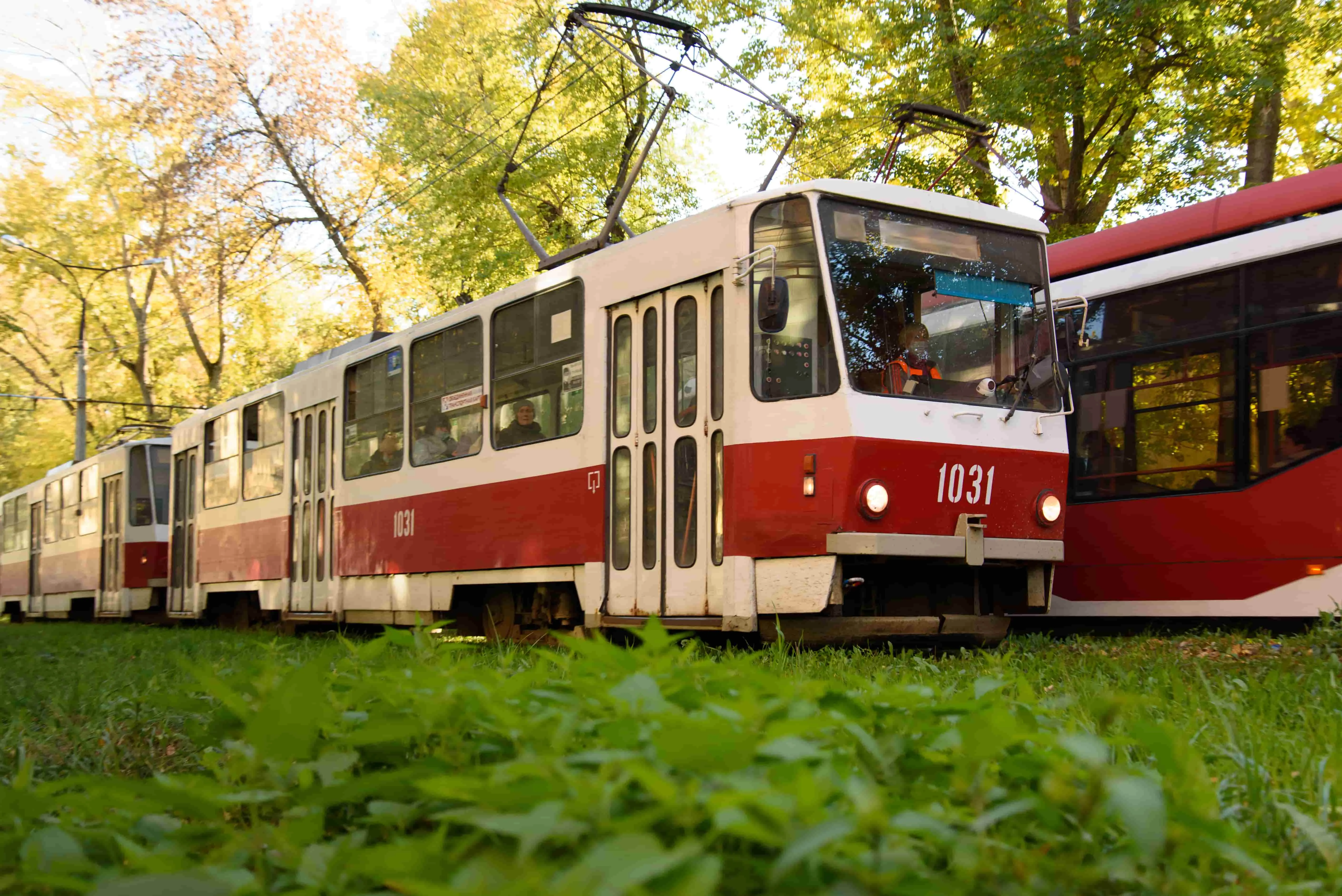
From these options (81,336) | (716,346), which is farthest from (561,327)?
(81,336)

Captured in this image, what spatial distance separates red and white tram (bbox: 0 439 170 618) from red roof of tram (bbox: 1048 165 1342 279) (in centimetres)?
1713

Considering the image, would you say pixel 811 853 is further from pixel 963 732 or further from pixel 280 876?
pixel 280 876

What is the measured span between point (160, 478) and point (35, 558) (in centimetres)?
951

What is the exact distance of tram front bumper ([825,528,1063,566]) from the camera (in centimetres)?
800

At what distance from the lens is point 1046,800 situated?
1.94m

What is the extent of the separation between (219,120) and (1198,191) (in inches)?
911

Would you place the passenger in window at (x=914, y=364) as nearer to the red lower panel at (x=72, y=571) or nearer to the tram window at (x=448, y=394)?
the tram window at (x=448, y=394)

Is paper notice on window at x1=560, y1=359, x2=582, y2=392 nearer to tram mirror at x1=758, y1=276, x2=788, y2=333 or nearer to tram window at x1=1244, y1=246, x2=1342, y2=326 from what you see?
tram mirror at x1=758, y1=276, x2=788, y2=333

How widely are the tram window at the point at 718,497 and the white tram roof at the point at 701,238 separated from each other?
4.04ft

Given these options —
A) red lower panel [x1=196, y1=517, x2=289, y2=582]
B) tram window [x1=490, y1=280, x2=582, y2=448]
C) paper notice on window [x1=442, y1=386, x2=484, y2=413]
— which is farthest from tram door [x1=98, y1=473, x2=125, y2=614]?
tram window [x1=490, y1=280, x2=582, y2=448]

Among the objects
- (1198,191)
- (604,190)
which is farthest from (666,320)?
(604,190)

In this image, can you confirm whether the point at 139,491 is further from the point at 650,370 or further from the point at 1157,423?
the point at 1157,423

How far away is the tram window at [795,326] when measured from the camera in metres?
8.36

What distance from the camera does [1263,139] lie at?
17.3 metres
